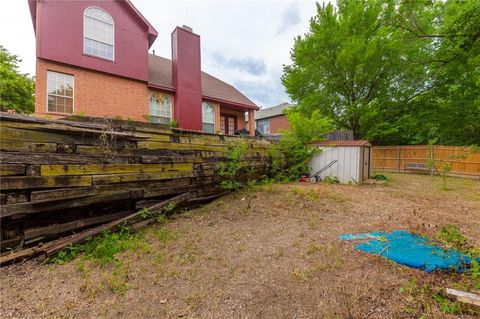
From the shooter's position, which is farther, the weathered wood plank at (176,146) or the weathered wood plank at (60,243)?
the weathered wood plank at (176,146)

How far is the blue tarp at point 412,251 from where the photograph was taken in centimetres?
229

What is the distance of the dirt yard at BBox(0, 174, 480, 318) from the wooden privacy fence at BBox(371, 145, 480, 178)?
8670 millimetres

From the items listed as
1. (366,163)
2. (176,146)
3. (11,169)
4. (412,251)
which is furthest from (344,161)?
(11,169)

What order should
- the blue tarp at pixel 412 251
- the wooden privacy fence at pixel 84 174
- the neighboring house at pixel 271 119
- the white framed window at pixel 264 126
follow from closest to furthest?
the blue tarp at pixel 412 251, the wooden privacy fence at pixel 84 174, the neighboring house at pixel 271 119, the white framed window at pixel 264 126

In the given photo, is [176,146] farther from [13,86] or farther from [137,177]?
[13,86]

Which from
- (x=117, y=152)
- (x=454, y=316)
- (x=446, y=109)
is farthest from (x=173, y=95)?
(x=446, y=109)

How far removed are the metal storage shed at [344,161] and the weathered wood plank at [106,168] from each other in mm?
5666

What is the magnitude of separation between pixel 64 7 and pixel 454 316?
11.9m

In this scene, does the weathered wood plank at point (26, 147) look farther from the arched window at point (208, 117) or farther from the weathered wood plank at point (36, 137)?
the arched window at point (208, 117)

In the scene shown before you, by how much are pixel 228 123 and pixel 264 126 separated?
15993 millimetres

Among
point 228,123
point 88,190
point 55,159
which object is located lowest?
point 88,190

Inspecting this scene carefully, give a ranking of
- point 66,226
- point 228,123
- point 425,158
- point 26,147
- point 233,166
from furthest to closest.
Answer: point 228,123 < point 425,158 < point 233,166 < point 66,226 < point 26,147

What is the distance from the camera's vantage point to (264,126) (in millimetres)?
28641

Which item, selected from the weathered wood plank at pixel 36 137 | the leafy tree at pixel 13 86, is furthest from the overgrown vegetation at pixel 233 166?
the leafy tree at pixel 13 86
